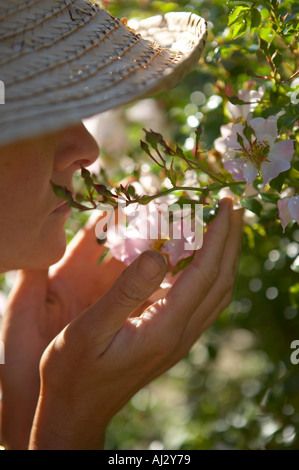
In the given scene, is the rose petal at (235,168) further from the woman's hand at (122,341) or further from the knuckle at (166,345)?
the knuckle at (166,345)

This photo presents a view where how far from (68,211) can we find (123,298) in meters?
0.23

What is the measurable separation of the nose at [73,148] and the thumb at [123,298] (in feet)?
0.74

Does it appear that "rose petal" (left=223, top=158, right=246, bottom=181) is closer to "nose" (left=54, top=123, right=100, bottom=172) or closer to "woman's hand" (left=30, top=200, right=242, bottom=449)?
"woman's hand" (left=30, top=200, right=242, bottom=449)

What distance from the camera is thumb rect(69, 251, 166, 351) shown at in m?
1.01

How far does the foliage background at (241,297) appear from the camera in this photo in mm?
1085

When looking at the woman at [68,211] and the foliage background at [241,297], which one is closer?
the woman at [68,211]

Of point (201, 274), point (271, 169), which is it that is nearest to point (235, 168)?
point (271, 169)

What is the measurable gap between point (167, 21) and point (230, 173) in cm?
40

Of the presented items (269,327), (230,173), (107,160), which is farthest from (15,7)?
(107,160)

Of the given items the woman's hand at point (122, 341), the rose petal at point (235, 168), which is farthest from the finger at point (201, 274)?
the rose petal at point (235, 168)

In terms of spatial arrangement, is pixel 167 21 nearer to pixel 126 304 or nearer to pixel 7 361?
pixel 126 304

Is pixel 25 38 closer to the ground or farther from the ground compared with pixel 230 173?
farther from the ground

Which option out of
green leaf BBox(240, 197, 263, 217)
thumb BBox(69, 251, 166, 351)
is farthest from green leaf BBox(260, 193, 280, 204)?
thumb BBox(69, 251, 166, 351)

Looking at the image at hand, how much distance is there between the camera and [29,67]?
85cm
